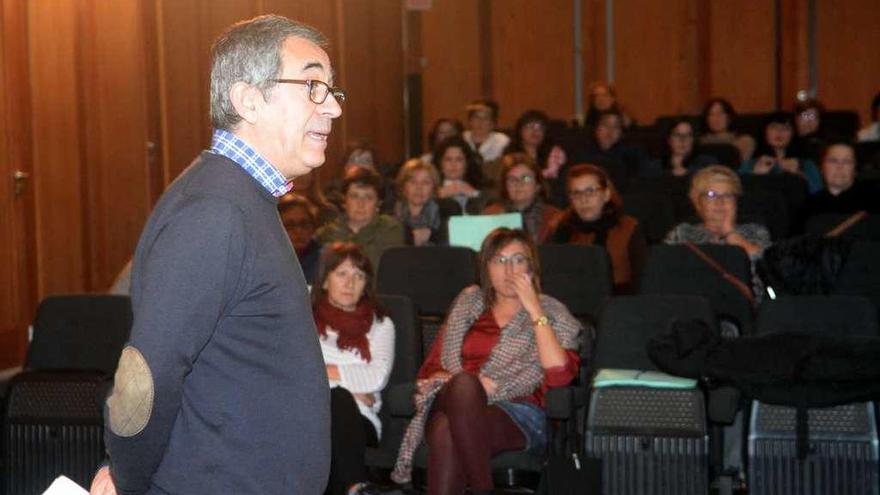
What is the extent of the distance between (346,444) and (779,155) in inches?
209

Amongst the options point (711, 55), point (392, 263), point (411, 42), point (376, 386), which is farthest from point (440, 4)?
point (376, 386)

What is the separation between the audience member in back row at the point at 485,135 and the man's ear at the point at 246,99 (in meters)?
7.43

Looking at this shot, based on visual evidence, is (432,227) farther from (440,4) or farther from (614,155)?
(440,4)

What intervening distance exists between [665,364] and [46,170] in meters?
3.73

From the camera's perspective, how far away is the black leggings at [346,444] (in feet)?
15.1

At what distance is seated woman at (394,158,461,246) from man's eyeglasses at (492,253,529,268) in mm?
2327

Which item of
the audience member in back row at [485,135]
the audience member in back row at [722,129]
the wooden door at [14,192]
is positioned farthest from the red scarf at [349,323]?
the audience member in back row at [722,129]

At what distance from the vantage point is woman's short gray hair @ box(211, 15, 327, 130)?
6.30 feet

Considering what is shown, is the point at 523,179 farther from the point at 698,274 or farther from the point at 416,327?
the point at 416,327

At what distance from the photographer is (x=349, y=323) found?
5.06 m

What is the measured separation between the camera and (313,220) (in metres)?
6.32

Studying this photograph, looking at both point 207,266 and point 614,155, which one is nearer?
point 207,266

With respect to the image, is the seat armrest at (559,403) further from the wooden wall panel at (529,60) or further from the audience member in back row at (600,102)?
the wooden wall panel at (529,60)

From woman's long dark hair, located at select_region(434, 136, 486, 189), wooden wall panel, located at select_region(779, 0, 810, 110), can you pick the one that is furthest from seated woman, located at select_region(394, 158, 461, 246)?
wooden wall panel, located at select_region(779, 0, 810, 110)
